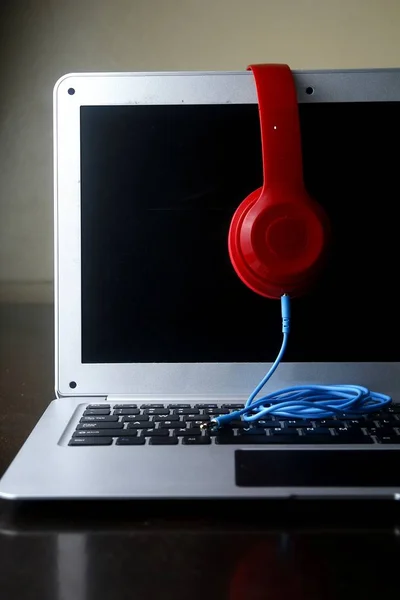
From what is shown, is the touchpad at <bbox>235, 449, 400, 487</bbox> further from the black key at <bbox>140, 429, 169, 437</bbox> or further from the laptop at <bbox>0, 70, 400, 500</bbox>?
the laptop at <bbox>0, 70, 400, 500</bbox>

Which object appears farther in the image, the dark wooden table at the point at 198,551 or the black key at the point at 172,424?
the black key at the point at 172,424

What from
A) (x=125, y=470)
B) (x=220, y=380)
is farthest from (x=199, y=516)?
(x=220, y=380)

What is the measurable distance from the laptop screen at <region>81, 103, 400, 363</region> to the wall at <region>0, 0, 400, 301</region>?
0.98 feet

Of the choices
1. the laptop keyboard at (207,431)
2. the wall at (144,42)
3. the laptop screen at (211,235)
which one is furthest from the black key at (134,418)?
the wall at (144,42)

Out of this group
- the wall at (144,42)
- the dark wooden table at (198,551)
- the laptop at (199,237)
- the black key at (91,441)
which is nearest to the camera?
the dark wooden table at (198,551)

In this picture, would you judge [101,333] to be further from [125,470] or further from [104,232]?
[125,470]

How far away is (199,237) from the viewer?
62cm

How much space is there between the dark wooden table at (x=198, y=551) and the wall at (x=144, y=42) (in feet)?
2.15

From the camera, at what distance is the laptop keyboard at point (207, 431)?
1.49 ft

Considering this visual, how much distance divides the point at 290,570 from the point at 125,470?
14 centimetres

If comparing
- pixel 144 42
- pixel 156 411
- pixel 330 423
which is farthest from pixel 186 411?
pixel 144 42

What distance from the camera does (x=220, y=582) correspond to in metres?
0.29

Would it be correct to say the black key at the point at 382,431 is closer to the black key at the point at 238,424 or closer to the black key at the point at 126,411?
the black key at the point at 238,424

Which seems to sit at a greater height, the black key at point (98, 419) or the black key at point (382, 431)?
the black key at point (98, 419)
